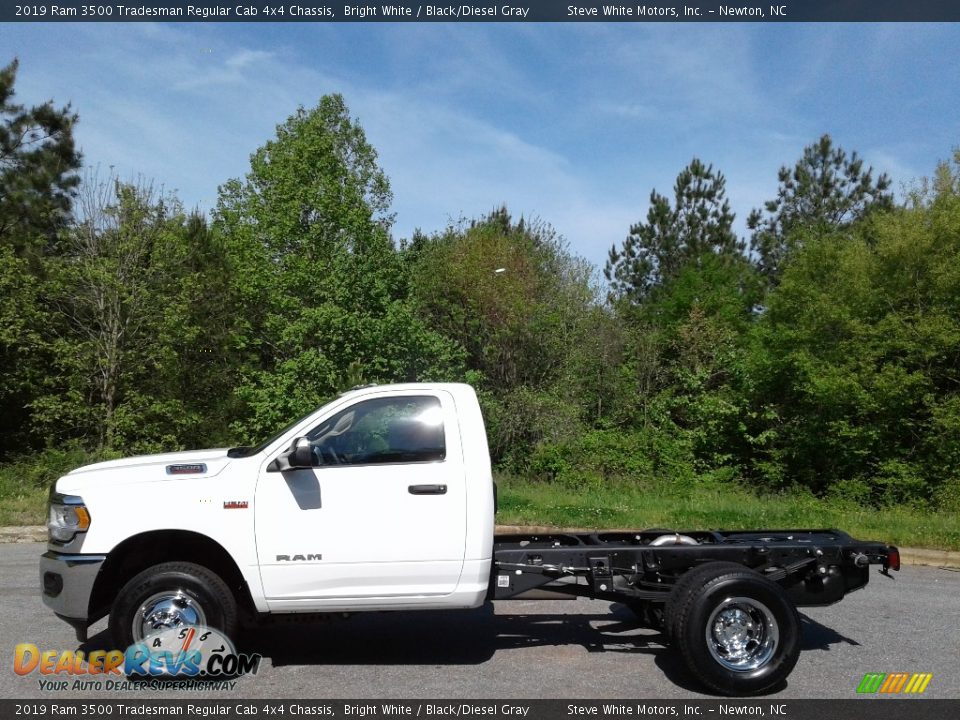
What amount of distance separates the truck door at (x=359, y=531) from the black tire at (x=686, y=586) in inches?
58.6

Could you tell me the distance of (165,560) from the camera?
19.4 ft

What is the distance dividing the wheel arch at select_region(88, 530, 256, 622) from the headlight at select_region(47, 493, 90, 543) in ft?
1.08

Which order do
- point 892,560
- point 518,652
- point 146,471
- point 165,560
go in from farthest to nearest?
1. point 518,652
2. point 892,560
3. point 165,560
4. point 146,471

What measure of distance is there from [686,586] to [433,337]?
1838 centimetres

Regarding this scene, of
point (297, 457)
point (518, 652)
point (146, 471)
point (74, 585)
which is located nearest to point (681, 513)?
point (518, 652)

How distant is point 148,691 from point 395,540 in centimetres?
192

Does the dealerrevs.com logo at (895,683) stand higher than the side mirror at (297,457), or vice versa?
the side mirror at (297,457)

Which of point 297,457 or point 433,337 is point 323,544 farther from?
point 433,337

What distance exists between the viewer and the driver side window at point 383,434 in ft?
19.0

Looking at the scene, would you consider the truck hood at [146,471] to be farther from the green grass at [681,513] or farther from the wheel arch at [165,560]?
the green grass at [681,513]

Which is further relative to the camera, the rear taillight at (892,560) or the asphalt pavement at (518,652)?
the rear taillight at (892,560)

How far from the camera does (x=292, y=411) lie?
21.2m

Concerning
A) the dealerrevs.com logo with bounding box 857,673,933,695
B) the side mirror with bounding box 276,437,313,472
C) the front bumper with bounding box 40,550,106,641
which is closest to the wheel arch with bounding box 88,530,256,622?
the front bumper with bounding box 40,550,106,641
